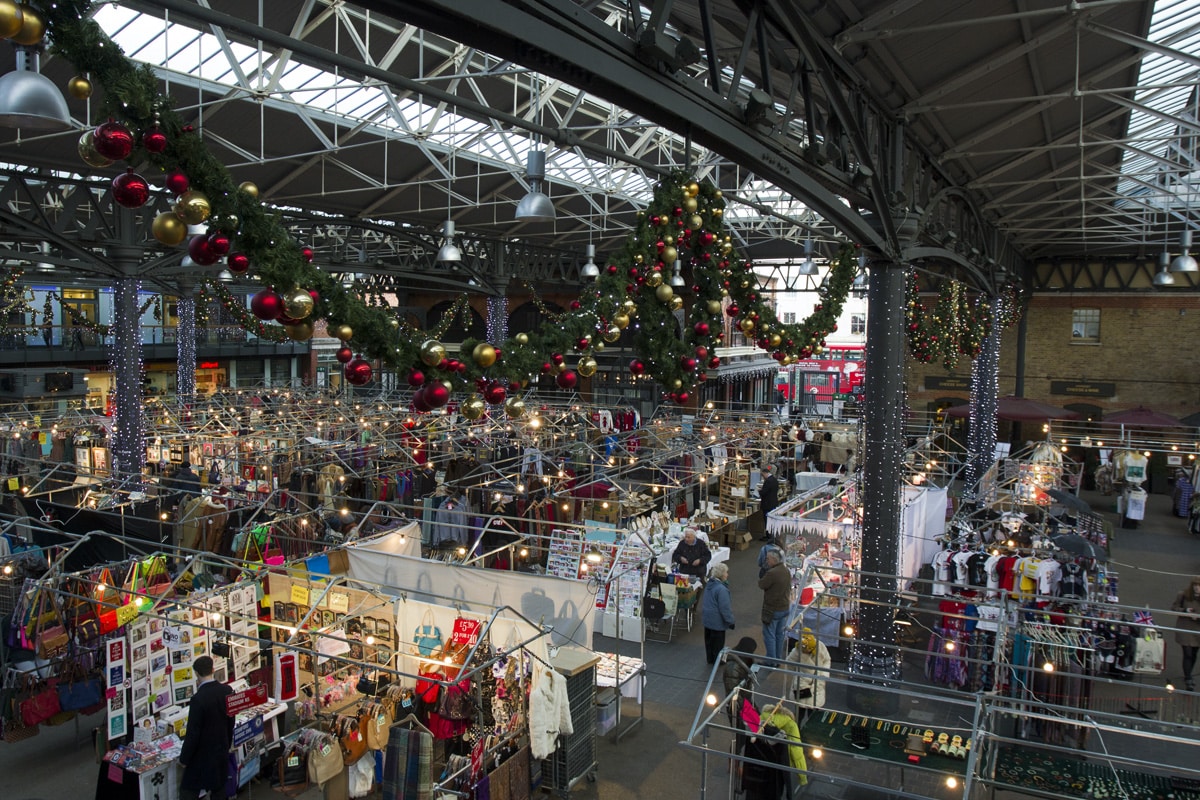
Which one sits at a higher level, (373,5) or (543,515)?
(373,5)

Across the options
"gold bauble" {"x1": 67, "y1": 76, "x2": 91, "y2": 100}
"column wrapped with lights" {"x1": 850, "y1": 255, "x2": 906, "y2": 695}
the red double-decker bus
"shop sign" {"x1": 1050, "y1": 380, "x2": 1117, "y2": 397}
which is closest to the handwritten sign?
"gold bauble" {"x1": 67, "y1": 76, "x2": 91, "y2": 100}

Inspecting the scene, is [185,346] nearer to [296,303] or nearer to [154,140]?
[296,303]

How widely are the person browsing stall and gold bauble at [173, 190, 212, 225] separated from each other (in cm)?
870

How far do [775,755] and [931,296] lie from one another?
2311cm

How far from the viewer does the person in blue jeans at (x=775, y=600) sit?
29.2ft

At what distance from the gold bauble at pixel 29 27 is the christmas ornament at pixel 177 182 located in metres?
0.63

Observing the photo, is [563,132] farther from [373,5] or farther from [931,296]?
[931,296]

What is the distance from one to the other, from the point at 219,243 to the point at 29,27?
1.00m

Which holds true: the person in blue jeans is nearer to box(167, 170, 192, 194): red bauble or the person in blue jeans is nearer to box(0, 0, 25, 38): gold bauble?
box(167, 170, 192, 194): red bauble

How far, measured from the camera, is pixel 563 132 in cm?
698

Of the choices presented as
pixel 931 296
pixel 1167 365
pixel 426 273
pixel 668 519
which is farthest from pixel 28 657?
pixel 1167 365

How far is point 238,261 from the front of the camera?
138 inches

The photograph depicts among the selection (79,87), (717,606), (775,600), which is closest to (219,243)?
(79,87)

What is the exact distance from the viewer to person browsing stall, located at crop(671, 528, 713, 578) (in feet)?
36.2
